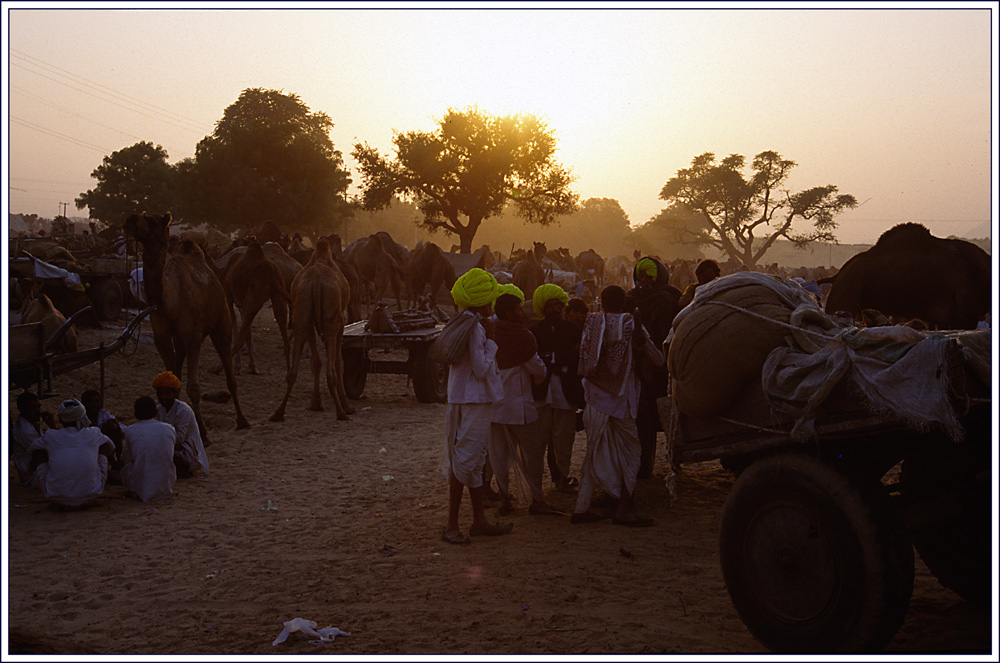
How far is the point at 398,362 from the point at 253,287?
11.5 ft

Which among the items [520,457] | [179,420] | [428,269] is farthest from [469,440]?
[428,269]

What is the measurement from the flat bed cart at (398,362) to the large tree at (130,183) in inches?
1312

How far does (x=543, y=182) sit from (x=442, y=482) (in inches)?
Answer: 1482

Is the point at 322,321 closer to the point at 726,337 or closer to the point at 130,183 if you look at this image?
the point at 726,337

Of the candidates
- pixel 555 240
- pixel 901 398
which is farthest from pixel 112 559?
pixel 555 240

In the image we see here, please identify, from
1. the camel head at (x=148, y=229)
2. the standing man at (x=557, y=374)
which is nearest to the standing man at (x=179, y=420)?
the camel head at (x=148, y=229)

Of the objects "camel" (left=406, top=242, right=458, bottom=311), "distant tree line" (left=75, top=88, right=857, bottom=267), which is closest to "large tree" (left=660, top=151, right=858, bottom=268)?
"distant tree line" (left=75, top=88, right=857, bottom=267)

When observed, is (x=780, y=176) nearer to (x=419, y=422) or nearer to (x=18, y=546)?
(x=419, y=422)

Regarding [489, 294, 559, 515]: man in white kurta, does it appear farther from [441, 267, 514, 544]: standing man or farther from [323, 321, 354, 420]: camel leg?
[323, 321, 354, 420]: camel leg

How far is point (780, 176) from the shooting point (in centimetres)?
6119

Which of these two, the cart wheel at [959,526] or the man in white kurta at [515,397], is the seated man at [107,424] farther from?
the cart wheel at [959,526]

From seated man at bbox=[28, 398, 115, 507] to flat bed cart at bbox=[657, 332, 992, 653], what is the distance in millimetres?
5580

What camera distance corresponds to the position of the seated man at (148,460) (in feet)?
24.9

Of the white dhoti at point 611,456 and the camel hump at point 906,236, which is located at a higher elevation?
the camel hump at point 906,236
